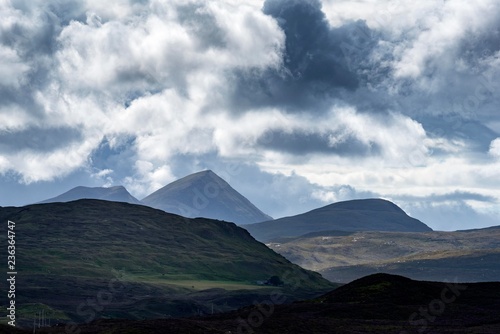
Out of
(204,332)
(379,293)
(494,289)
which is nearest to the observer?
(204,332)

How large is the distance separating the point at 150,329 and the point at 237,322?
24.8m

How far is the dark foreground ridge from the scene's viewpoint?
12350 centimetres

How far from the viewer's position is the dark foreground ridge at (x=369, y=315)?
405 feet

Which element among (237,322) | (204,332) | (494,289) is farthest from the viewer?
(494,289)

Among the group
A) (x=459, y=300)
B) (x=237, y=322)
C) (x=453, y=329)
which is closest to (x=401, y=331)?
(x=453, y=329)

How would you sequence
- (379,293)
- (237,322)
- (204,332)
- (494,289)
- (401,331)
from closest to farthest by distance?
(204,332) < (401,331) < (237,322) < (379,293) < (494,289)

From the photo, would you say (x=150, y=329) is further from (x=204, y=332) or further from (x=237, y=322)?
(x=237, y=322)

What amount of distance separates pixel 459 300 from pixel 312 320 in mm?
60253

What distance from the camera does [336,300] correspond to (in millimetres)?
180625

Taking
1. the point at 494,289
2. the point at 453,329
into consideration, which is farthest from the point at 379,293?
the point at 453,329

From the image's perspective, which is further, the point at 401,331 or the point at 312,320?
the point at 312,320

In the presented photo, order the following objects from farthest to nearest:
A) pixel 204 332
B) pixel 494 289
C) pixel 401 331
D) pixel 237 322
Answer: pixel 494 289 → pixel 237 322 → pixel 401 331 → pixel 204 332

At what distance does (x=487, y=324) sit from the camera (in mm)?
136250

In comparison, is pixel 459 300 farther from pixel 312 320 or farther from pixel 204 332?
pixel 204 332
